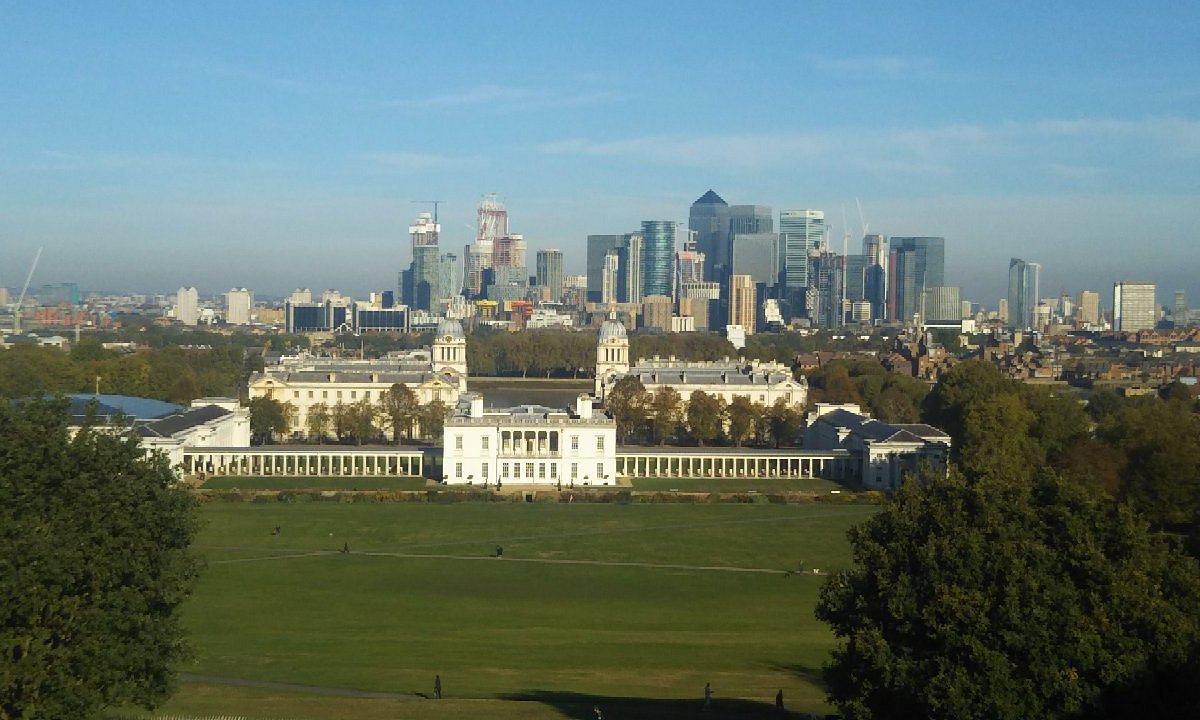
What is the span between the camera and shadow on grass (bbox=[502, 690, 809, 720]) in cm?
2264

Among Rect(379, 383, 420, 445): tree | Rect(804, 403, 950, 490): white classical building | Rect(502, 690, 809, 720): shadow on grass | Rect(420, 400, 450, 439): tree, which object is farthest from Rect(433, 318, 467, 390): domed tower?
Rect(502, 690, 809, 720): shadow on grass

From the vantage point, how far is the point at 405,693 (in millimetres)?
24828

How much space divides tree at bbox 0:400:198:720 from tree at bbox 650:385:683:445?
5028 centimetres

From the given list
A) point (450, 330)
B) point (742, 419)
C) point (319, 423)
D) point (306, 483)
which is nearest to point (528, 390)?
point (450, 330)

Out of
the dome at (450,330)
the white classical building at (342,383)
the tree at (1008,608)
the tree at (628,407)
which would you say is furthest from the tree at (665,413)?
the tree at (1008,608)

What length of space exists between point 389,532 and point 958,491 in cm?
2629

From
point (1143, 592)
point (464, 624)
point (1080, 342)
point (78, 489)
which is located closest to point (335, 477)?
point (464, 624)

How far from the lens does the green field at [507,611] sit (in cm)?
2494

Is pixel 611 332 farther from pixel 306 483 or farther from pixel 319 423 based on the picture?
pixel 306 483

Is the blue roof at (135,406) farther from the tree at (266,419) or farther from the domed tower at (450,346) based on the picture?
the domed tower at (450,346)

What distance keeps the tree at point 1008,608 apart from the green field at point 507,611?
3.40 meters

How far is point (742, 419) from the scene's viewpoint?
236 feet

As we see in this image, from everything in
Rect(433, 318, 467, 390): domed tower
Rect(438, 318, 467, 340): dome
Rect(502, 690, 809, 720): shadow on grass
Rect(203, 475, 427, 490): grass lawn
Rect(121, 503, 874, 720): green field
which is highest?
Rect(438, 318, 467, 340): dome

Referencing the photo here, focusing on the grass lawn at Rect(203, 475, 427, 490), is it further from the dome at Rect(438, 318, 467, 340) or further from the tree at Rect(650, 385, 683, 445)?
the dome at Rect(438, 318, 467, 340)
